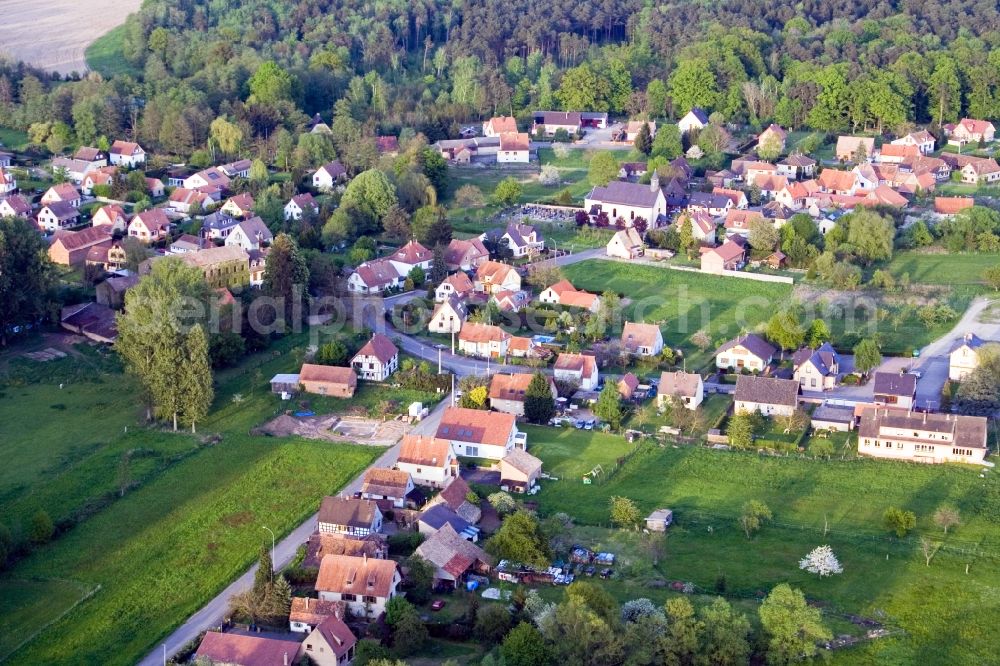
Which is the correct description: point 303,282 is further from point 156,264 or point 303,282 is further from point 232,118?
point 232,118

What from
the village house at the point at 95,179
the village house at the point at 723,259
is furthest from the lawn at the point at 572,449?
the village house at the point at 95,179

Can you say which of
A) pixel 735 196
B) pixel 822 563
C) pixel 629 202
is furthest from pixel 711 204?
pixel 822 563

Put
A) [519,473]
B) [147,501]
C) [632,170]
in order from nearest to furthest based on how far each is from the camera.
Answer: [147,501] < [519,473] < [632,170]

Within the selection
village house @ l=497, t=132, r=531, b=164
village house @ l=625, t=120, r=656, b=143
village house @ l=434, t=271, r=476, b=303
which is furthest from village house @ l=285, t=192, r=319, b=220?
village house @ l=625, t=120, r=656, b=143

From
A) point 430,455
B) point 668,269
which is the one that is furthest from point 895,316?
point 430,455

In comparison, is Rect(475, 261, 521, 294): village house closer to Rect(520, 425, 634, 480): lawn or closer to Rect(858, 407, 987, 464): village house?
Rect(520, 425, 634, 480): lawn

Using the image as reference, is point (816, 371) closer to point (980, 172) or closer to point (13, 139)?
point (980, 172)
